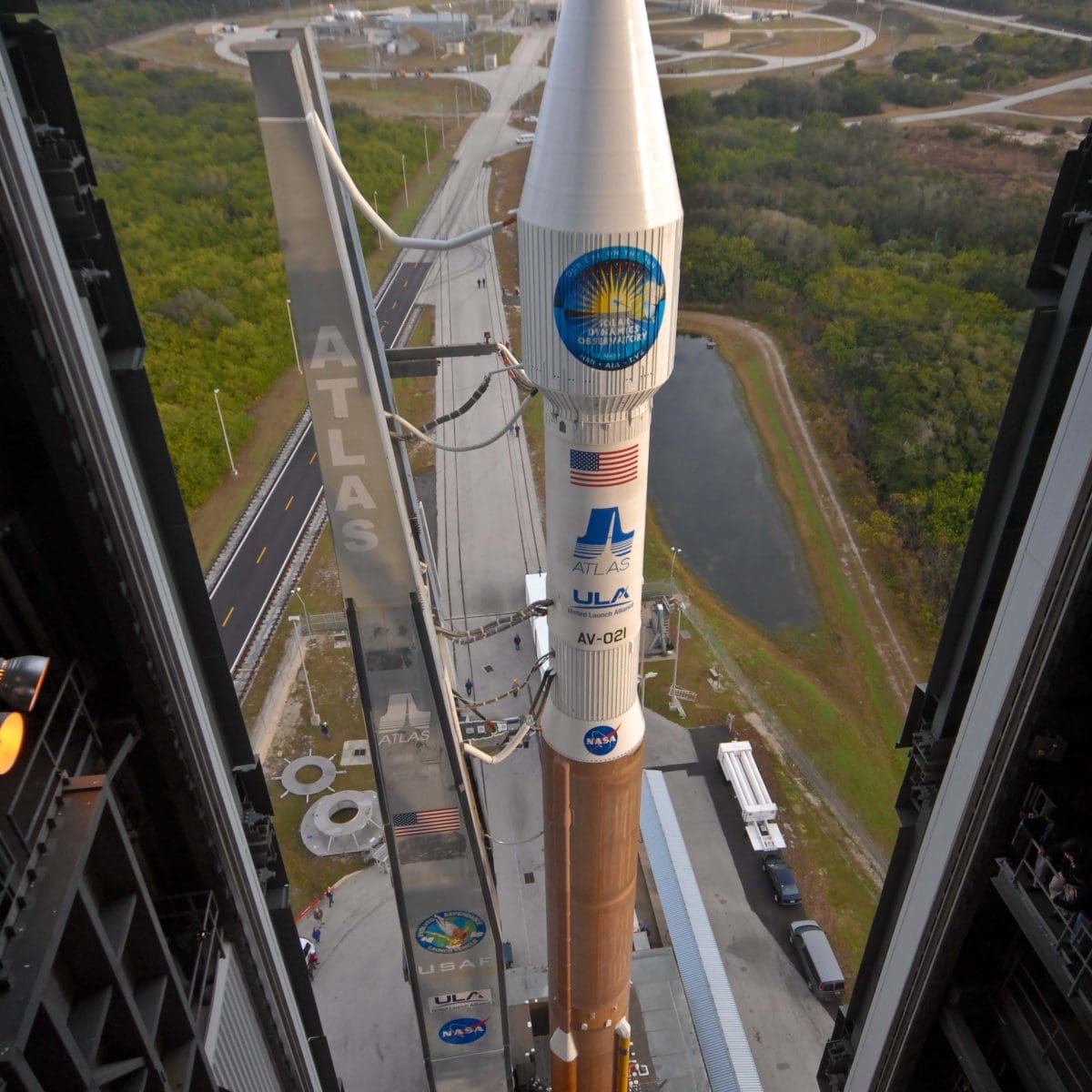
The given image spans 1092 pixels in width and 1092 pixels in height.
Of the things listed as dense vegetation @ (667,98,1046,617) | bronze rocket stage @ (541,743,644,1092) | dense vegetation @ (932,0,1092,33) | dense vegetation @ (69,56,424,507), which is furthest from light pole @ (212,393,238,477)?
dense vegetation @ (932,0,1092,33)

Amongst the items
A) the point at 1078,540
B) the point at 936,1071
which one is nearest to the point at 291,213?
the point at 1078,540

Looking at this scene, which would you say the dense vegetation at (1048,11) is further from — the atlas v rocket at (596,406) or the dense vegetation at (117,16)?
the atlas v rocket at (596,406)

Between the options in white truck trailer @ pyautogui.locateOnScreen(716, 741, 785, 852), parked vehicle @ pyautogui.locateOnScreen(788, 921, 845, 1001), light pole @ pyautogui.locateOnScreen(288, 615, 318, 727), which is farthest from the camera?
light pole @ pyautogui.locateOnScreen(288, 615, 318, 727)

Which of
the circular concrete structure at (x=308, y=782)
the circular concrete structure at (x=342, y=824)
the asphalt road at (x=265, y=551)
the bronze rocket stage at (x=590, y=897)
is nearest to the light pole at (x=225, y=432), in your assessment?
the asphalt road at (x=265, y=551)

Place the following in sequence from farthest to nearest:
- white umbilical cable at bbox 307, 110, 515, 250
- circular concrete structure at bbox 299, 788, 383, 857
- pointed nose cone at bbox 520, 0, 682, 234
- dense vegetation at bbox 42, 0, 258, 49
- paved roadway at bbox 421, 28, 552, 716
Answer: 1. dense vegetation at bbox 42, 0, 258, 49
2. paved roadway at bbox 421, 28, 552, 716
3. circular concrete structure at bbox 299, 788, 383, 857
4. white umbilical cable at bbox 307, 110, 515, 250
5. pointed nose cone at bbox 520, 0, 682, 234

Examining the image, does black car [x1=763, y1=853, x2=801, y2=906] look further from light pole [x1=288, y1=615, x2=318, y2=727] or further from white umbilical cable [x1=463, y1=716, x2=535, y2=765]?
light pole [x1=288, y1=615, x2=318, y2=727]
